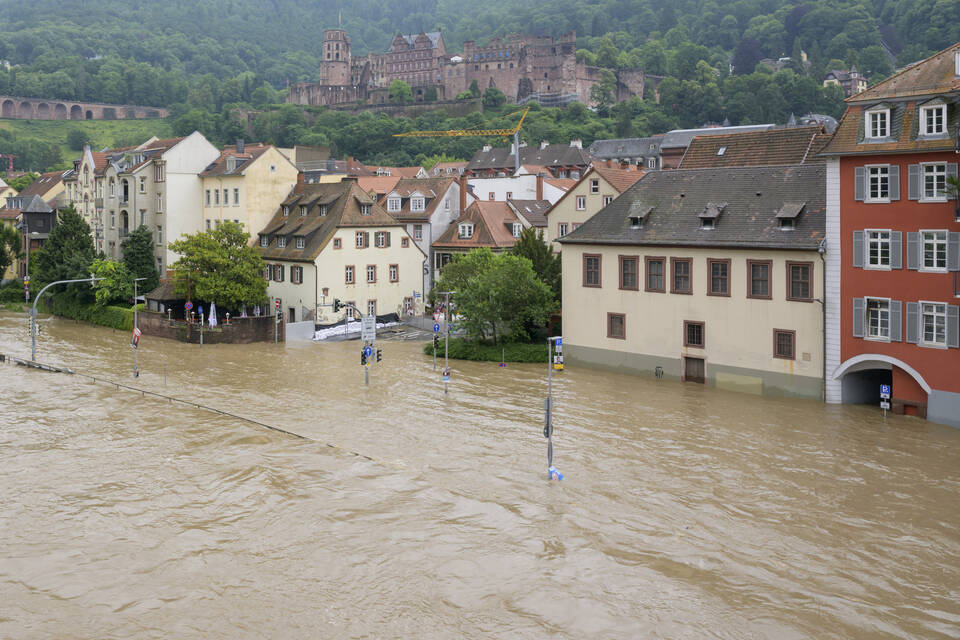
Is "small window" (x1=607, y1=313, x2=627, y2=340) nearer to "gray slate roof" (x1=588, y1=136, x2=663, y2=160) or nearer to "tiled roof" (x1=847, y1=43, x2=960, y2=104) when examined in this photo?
"tiled roof" (x1=847, y1=43, x2=960, y2=104)

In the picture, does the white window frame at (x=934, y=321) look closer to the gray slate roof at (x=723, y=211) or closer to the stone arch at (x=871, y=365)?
the stone arch at (x=871, y=365)

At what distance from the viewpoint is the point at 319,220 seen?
7338 centimetres

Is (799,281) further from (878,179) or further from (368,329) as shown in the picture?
(368,329)

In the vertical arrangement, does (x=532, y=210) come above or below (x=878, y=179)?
above

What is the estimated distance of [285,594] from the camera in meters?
24.1

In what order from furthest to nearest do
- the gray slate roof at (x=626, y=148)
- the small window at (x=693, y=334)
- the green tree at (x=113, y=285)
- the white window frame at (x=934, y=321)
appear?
the gray slate roof at (x=626, y=148), the green tree at (x=113, y=285), the small window at (x=693, y=334), the white window frame at (x=934, y=321)

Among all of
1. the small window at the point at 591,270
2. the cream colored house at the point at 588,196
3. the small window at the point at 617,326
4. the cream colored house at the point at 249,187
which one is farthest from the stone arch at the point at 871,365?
the cream colored house at the point at 249,187

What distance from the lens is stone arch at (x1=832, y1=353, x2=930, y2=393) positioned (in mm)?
40409

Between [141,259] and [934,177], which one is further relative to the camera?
[141,259]

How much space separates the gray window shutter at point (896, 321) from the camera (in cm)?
4075

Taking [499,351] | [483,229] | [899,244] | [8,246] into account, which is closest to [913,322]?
[899,244]

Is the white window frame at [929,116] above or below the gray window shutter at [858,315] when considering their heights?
above

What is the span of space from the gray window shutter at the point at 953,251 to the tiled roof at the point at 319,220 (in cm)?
4158

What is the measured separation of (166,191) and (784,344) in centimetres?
5366
